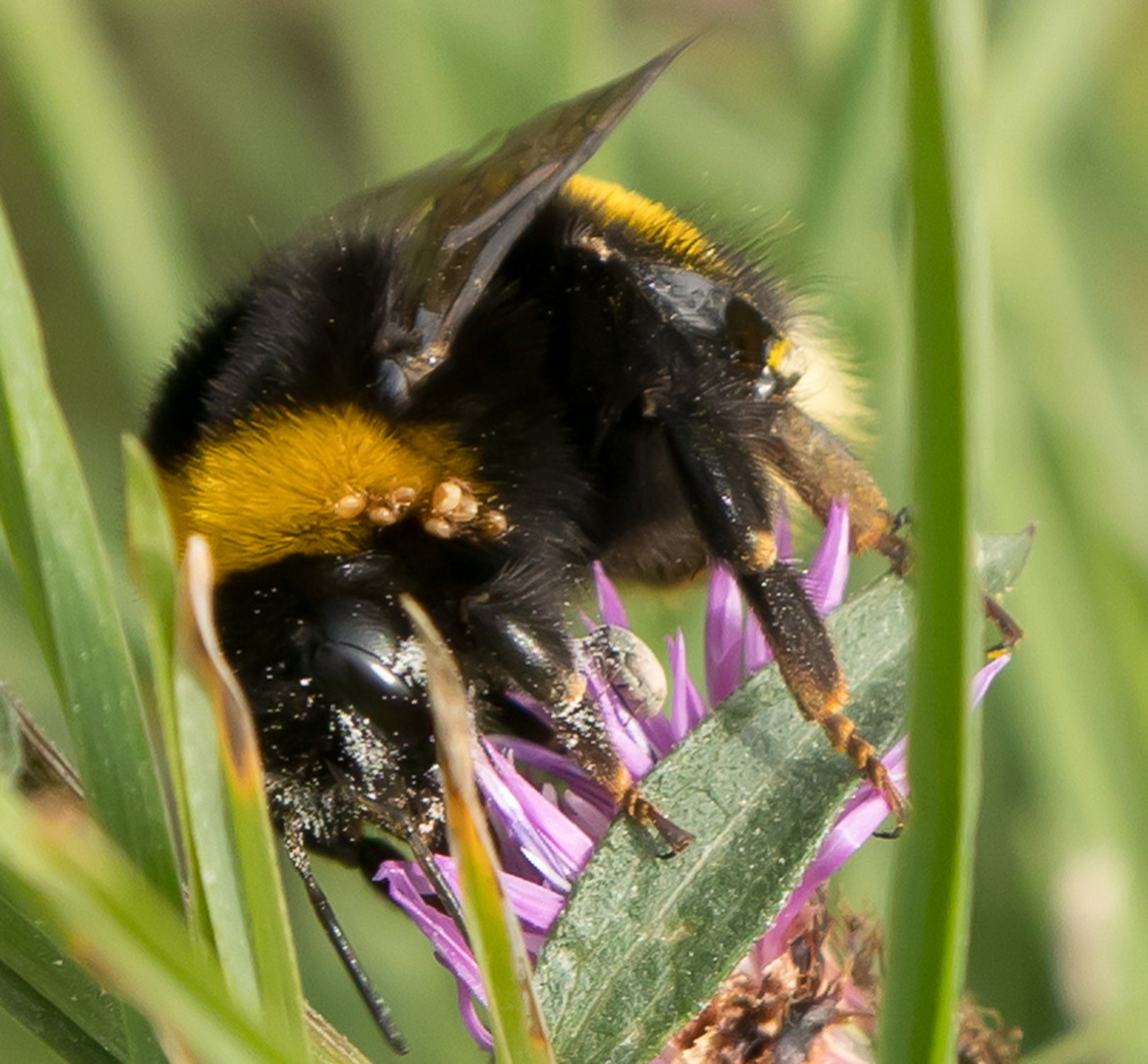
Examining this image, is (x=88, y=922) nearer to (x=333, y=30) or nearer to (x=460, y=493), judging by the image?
(x=460, y=493)

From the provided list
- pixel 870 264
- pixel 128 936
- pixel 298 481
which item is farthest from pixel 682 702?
pixel 870 264

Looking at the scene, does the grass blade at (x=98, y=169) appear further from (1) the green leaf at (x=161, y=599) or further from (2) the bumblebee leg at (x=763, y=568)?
(1) the green leaf at (x=161, y=599)

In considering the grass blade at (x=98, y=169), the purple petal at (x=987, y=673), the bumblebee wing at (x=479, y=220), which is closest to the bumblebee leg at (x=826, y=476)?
the purple petal at (x=987, y=673)

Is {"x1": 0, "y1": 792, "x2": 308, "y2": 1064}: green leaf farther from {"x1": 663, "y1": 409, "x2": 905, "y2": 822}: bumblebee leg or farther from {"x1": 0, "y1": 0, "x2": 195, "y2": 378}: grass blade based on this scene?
{"x1": 0, "y1": 0, "x2": 195, "y2": 378}: grass blade

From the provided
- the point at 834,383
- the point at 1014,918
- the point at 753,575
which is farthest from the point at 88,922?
the point at 1014,918

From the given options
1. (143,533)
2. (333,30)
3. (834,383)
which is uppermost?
(333,30)

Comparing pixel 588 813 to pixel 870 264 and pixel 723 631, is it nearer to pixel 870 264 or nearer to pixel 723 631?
pixel 723 631

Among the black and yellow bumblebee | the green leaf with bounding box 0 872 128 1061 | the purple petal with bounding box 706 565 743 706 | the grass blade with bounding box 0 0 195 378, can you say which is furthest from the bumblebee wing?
the grass blade with bounding box 0 0 195 378
